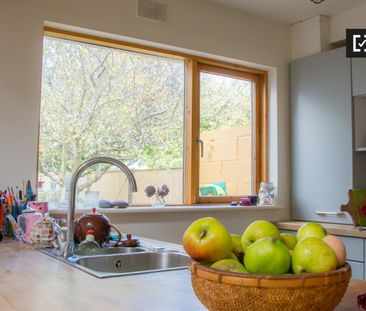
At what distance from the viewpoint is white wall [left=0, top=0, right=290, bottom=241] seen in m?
2.55

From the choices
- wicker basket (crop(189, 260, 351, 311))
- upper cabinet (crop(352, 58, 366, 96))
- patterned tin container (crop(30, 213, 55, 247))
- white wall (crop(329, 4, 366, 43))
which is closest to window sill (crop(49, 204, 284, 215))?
patterned tin container (crop(30, 213, 55, 247))

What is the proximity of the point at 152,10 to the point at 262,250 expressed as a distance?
8.62 ft

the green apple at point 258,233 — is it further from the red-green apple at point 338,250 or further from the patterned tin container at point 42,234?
the patterned tin container at point 42,234

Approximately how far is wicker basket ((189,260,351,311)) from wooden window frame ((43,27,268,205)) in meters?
2.44

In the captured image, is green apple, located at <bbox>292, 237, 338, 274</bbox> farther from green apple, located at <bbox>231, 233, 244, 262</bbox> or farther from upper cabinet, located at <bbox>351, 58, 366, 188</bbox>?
upper cabinet, located at <bbox>351, 58, 366, 188</bbox>

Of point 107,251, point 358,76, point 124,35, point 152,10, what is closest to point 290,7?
point 358,76

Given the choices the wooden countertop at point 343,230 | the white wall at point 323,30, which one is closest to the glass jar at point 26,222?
the wooden countertop at point 343,230

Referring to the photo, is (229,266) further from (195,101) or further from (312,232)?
(195,101)

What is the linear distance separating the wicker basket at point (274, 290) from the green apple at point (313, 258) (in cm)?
2

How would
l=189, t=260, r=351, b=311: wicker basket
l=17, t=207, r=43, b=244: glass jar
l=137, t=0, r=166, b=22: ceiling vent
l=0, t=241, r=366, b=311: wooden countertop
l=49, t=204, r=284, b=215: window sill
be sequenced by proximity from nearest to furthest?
l=189, t=260, r=351, b=311: wicker basket, l=0, t=241, r=366, b=311: wooden countertop, l=17, t=207, r=43, b=244: glass jar, l=49, t=204, r=284, b=215: window sill, l=137, t=0, r=166, b=22: ceiling vent

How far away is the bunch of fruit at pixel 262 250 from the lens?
0.77 metres

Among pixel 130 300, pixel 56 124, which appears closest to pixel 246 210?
pixel 56 124

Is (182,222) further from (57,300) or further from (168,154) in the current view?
(57,300)

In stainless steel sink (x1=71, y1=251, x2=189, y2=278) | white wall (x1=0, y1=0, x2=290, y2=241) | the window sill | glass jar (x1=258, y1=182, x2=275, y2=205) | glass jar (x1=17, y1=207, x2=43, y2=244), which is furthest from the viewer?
glass jar (x1=258, y1=182, x2=275, y2=205)
